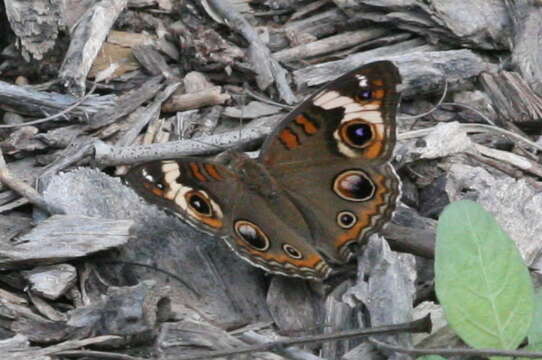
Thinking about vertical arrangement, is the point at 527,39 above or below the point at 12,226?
above

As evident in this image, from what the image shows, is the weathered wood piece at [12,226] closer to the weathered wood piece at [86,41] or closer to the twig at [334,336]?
the weathered wood piece at [86,41]

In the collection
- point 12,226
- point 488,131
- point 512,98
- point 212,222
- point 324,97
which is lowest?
point 12,226

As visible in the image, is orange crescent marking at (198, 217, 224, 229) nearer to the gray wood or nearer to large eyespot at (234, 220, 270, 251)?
large eyespot at (234, 220, 270, 251)

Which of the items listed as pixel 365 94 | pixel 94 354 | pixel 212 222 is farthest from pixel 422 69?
pixel 94 354

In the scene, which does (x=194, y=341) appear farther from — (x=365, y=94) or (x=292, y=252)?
(x=365, y=94)

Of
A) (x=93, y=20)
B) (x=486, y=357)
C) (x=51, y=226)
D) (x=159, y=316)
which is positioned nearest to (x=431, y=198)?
(x=486, y=357)

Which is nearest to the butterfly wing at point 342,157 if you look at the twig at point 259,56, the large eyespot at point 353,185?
the large eyespot at point 353,185
